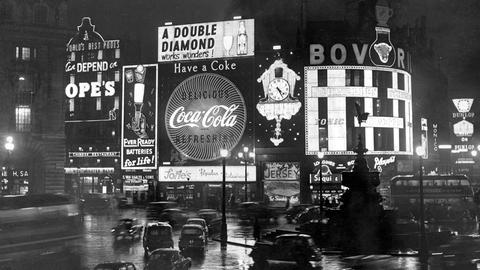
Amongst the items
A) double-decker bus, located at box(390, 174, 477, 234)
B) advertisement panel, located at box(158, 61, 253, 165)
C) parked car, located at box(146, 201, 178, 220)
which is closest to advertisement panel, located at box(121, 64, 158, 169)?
advertisement panel, located at box(158, 61, 253, 165)

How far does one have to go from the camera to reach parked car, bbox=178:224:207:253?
1405 inches

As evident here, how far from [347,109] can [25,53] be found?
44321 millimetres

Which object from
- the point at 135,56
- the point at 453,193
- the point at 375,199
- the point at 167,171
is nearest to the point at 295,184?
the point at 167,171

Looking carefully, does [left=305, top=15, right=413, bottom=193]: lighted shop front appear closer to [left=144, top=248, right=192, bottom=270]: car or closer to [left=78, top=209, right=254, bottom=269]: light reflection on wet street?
[left=78, top=209, right=254, bottom=269]: light reflection on wet street

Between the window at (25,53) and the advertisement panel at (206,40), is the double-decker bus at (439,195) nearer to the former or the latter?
the advertisement panel at (206,40)

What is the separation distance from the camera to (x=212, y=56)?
92.1 meters

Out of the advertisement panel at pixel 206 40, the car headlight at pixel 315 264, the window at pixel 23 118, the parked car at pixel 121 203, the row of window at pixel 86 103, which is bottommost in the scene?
the parked car at pixel 121 203

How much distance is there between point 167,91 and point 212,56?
32.1 ft

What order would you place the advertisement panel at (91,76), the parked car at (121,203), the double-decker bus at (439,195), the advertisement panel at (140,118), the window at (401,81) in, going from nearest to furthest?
the double-decker bus at (439,195), the parked car at (121,203), the window at (401,81), the advertisement panel at (140,118), the advertisement panel at (91,76)

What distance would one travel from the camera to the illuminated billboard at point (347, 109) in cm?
8488

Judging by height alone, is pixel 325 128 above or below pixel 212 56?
below

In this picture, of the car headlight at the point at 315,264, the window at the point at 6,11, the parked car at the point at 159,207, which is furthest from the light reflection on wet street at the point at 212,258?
the window at the point at 6,11

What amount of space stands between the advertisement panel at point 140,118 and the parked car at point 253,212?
109 feet

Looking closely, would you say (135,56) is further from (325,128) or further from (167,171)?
(325,128)
